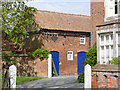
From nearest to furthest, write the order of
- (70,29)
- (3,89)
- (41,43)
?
(3,89) → (41,43) → (70,29)

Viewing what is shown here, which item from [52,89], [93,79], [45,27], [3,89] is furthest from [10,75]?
[45,27]

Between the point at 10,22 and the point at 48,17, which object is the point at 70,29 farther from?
the point at 10,22

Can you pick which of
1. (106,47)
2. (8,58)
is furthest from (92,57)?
(8,58)

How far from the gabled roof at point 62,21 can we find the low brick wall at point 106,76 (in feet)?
36.1

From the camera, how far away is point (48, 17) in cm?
2328

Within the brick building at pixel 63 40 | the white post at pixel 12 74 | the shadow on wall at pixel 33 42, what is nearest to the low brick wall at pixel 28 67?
the shadow on wall at pixel 33 42

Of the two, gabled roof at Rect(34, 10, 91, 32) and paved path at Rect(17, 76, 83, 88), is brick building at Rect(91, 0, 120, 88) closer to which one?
paved path at Rect(17, 76, 83, 88)

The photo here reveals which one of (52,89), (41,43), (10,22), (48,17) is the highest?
(48,17)

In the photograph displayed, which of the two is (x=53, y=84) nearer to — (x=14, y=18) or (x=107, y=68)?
(x=107, y=68)

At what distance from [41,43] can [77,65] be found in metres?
4.79

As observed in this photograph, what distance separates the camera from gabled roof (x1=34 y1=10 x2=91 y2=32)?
22269 mm

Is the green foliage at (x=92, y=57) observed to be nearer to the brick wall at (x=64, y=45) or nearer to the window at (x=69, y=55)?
the brick wall at (x=64, y=45)

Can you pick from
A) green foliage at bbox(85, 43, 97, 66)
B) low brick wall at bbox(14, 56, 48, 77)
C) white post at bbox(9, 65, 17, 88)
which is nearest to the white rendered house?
green foliage at bbox(85, 43, 97, 66)

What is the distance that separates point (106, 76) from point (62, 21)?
13.5m
